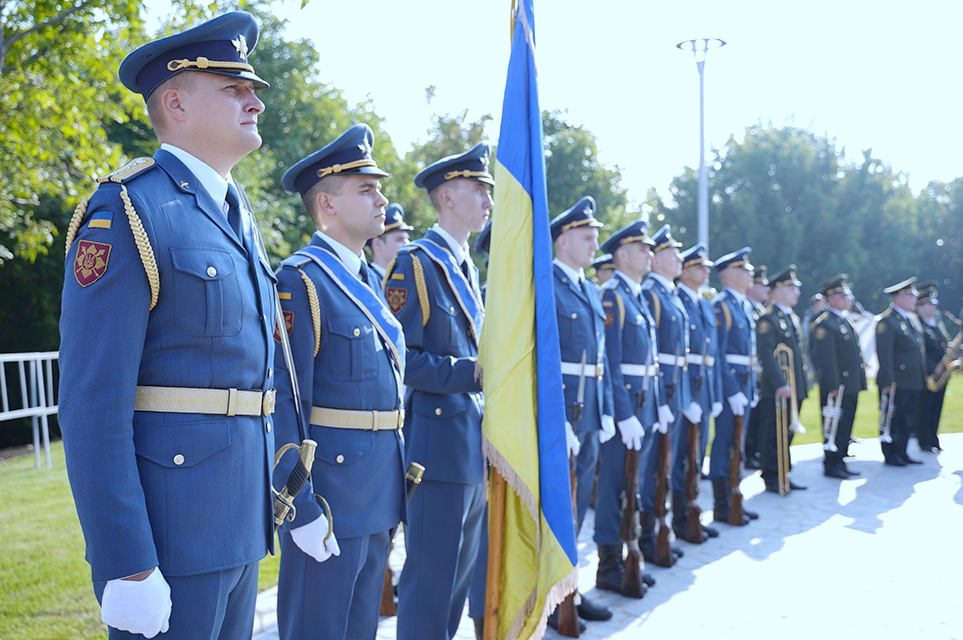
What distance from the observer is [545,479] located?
3.36m

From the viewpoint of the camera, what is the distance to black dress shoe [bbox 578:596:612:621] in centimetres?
480

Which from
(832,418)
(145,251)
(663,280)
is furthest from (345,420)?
(832,418)

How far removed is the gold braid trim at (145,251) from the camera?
188cm

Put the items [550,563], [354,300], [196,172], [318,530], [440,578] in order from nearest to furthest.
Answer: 1. [196,172]
2. [318,530]
3. [354,300]
4. [550,563]
5. [440,578]

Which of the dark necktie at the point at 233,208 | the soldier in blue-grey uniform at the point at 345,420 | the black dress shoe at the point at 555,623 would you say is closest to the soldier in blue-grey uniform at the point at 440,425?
the soldier in blue-grey uniform at the point at 345,420

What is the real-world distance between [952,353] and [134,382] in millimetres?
11587

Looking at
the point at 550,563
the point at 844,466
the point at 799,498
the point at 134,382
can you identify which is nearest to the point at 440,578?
the point at 550,563

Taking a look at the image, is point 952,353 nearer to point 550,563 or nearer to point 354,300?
point 550,563

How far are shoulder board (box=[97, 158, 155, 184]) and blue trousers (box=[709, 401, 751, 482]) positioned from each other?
6.31 metres

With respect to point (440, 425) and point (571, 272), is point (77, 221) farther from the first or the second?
point (571, 272)

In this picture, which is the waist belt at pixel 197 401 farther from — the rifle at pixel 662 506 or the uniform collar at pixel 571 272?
the rifle at pixel 662 506

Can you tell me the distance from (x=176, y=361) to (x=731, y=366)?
266 inches

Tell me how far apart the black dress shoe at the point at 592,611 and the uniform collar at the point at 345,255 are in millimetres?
2697

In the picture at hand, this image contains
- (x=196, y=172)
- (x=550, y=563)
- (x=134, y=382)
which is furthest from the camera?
(x=550, y=563)
